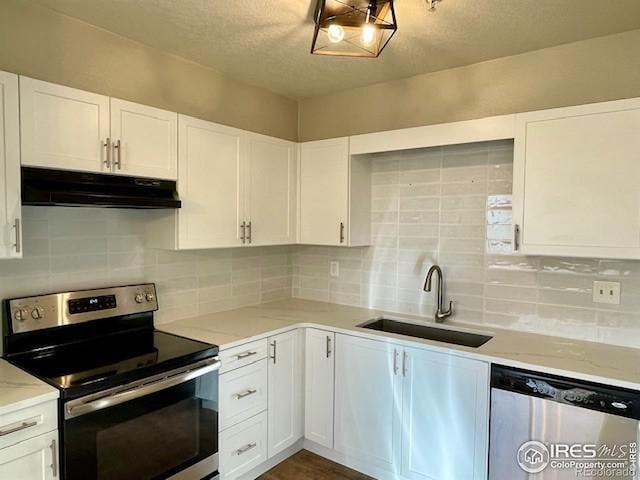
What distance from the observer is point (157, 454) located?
187 centimetres

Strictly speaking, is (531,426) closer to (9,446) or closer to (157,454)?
(157,454)

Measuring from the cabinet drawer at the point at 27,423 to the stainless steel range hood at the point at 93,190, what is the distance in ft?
2.64

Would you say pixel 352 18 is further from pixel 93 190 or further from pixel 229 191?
pixel 93 190

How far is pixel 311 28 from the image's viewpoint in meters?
2.05

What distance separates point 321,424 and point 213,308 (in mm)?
1042

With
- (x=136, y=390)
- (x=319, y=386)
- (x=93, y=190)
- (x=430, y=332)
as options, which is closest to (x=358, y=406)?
(x=319, y=386)

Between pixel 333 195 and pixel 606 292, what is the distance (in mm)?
1690

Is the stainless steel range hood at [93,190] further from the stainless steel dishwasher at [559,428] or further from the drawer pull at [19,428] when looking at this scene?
the stainless steel dishwasher at [559,428]

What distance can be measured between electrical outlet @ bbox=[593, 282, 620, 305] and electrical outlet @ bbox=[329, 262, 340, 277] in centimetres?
166

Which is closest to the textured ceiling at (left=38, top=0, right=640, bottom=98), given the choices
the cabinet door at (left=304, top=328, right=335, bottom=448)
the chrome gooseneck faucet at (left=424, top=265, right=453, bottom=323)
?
the chrome gooseneck faucet at (left=424, top=265, right=453, bottom=323)

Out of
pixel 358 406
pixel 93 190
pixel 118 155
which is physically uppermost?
pixel 118 155

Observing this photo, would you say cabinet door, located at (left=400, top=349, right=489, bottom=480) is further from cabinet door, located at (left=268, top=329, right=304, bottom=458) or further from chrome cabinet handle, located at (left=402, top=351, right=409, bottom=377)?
cabinet door, located at (left=268, top=329, right=304, bottom=458)

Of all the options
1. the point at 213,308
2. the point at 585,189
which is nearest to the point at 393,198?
the point at 585,189

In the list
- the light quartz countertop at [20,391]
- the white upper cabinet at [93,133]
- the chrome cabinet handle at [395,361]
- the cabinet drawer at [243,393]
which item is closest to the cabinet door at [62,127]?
the white upper cabinet at [93,133]
